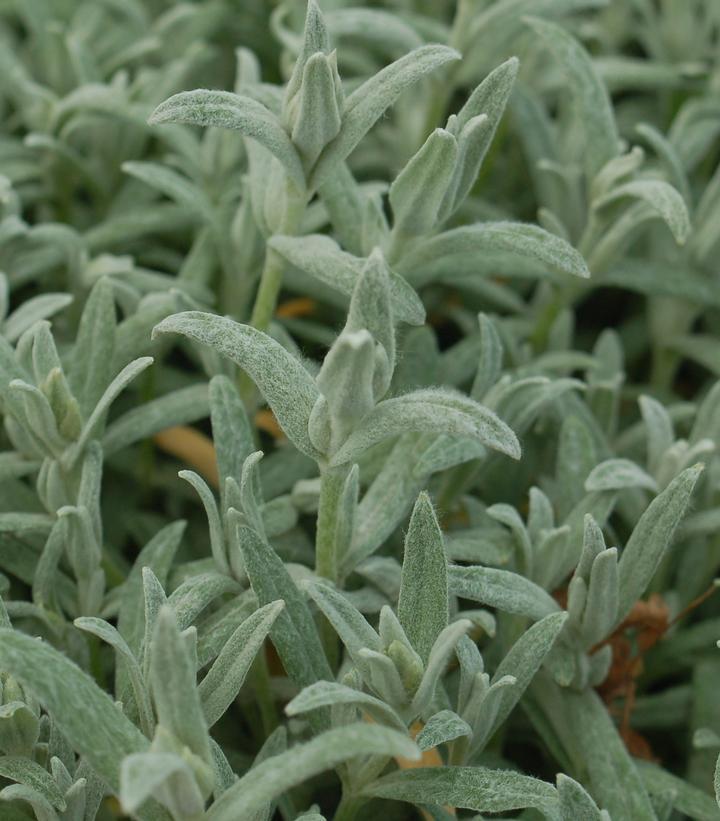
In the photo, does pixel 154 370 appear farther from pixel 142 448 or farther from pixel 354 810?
pixel 354 810

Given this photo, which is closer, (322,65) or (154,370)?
(322,65)

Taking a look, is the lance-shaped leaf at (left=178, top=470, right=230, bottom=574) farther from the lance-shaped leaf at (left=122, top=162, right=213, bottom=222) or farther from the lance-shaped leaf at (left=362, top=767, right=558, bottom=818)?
the lance-shaped leaf at (left=122, top=162, right=213, bottom=222)

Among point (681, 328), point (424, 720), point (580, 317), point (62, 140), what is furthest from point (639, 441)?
point (62, 140)

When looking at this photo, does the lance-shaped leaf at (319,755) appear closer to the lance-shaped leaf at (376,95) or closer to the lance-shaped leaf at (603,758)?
the lance-shaped leaf at (603,758)

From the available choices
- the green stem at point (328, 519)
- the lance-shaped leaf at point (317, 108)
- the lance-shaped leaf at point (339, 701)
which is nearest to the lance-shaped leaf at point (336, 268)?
the lance-shaped leaf at point (317, 108)

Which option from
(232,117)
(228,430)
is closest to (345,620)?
(228,430)

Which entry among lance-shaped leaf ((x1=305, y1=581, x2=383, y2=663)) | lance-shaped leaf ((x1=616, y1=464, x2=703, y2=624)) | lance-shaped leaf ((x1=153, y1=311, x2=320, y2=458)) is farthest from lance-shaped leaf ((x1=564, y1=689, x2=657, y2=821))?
lance-shaped leaf ((x1=153, y1=311, x2=320, y2=458))
